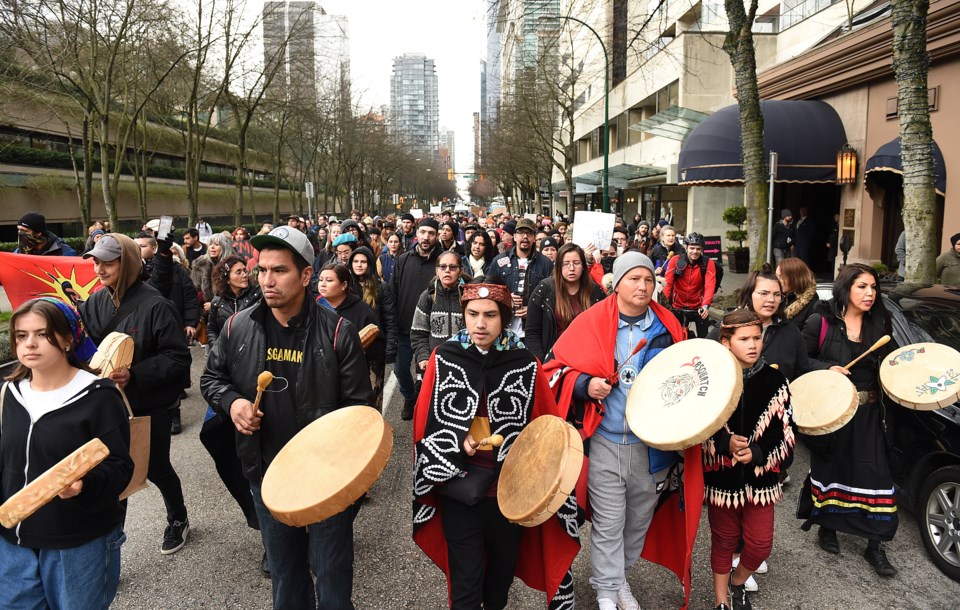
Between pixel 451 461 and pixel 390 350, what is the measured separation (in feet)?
10.5

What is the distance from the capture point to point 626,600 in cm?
371

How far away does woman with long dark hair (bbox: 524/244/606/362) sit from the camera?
223 inches

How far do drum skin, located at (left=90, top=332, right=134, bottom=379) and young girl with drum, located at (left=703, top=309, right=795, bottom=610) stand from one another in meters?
3.29

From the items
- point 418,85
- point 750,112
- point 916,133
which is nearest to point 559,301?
point 916,133

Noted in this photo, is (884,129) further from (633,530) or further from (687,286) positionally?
(633,530)

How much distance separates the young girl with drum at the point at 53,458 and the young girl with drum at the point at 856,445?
404 centimetres

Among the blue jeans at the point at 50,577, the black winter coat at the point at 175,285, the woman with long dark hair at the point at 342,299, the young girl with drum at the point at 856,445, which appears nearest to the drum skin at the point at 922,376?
the young girl with drum at the point at 856,445

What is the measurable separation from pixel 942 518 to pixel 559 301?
10.1 feet

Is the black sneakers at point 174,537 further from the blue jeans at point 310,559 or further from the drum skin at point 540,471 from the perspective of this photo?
the drum skin at point 540,471

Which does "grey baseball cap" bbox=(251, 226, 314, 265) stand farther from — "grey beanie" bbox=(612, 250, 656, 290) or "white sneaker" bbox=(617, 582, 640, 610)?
"white sneaker" bbox=(617, 582, 640, 610)

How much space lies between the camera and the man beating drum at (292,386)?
3033 mm

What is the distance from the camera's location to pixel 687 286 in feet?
27.8

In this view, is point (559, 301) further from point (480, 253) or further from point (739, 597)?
point (480, 253)

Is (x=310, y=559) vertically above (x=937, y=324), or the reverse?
(x=937, y=324)
